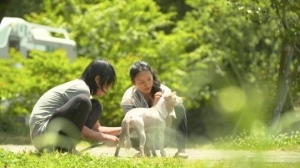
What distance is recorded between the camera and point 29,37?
2280 centimetres

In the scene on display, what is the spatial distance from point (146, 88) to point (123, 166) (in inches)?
98.3

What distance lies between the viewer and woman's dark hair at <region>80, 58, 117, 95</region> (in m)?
8.60

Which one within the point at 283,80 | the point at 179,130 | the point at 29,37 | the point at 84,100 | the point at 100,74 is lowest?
the point at 29,37

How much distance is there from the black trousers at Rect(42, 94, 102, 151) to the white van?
13185 mm

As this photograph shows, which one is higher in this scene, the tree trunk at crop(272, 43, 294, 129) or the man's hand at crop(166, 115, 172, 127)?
the man's hand at crop(166, 115, 172, 127)

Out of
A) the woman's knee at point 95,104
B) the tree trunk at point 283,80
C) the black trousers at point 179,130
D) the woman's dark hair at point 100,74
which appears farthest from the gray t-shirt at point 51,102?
the tree trunk at point 283,80

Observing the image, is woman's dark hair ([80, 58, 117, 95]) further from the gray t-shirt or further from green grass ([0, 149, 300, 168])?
green grass ([0, 149, 300, 168])

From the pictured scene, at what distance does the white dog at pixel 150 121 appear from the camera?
28.9ft

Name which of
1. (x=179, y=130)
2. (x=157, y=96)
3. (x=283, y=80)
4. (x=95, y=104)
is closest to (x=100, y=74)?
(x=95, y=104)

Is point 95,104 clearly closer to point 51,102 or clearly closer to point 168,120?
point 51,102

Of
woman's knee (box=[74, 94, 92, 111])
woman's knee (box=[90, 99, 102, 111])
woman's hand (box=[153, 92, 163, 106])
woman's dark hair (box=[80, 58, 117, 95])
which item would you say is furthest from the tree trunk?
woman's knee (box=[74, 94, 92, 111])

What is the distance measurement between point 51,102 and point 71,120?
0.45 metres

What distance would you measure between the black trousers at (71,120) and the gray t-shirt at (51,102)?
0.47 ft

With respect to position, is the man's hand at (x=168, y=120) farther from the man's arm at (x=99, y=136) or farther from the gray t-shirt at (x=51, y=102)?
the gray t-shirt at (x=51, y=102)
